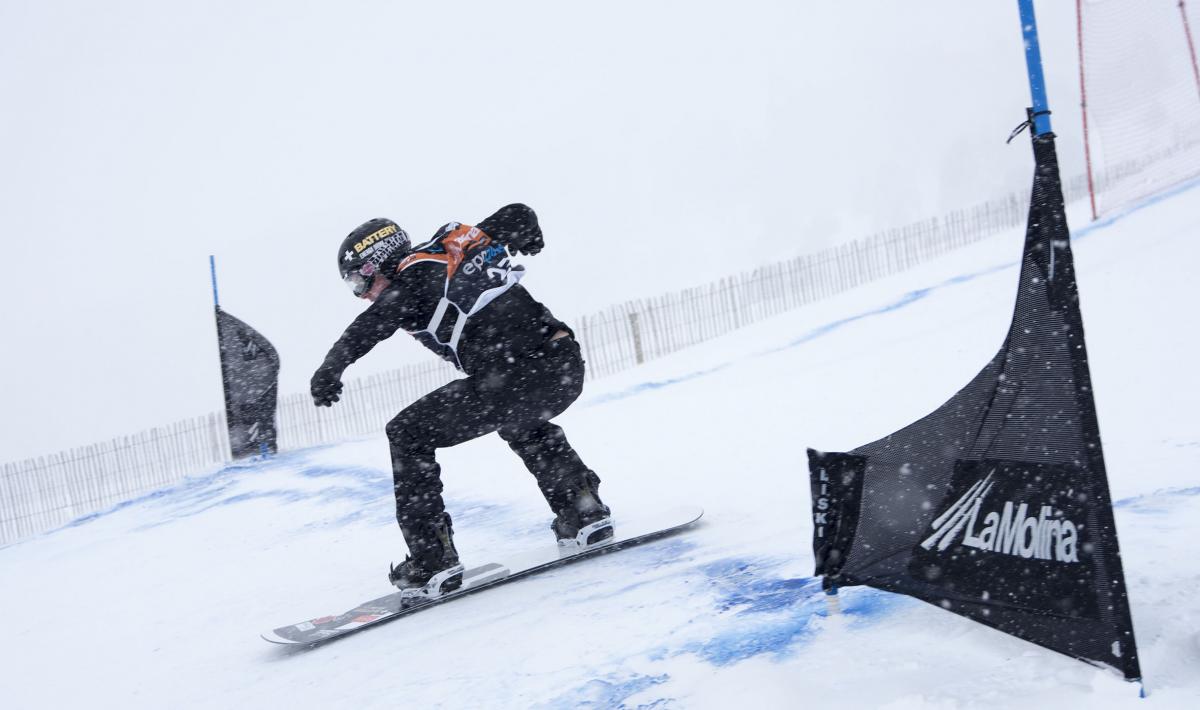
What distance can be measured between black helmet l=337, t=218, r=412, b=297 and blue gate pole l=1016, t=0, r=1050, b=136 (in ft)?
7.74

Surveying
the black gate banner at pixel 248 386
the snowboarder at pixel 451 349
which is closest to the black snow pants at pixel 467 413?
the snowboarder at pixel 451 349

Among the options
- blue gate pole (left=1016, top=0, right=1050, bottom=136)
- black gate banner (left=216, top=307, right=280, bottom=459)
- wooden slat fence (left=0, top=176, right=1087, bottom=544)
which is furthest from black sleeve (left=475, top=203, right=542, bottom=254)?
wooden slat fence (left=0, top=176, right=1087, bottom=544)

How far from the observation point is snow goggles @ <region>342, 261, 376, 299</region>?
3.50m

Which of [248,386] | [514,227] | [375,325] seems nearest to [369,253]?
[375,325]

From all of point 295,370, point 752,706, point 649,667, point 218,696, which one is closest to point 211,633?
point 218,696

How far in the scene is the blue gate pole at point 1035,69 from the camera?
1.82 m

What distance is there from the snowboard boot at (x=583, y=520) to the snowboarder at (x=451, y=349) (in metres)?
0.43

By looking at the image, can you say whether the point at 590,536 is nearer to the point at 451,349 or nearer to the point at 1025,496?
the point at 451,349

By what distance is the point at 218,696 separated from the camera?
3.03 metres

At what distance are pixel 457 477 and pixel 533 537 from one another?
258cm

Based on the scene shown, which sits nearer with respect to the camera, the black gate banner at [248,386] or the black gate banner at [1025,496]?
the black gate banner at [1025,496]

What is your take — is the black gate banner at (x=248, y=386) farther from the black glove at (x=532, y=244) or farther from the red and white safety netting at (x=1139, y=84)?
the red and white safety netting at (x=1139, y=84)

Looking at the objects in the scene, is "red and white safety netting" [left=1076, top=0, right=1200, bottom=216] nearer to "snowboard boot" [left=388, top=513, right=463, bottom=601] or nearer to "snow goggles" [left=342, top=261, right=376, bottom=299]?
"snow goggles" [left=342, top=261, right=376, bottom=299]

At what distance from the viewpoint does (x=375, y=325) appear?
3.32m
